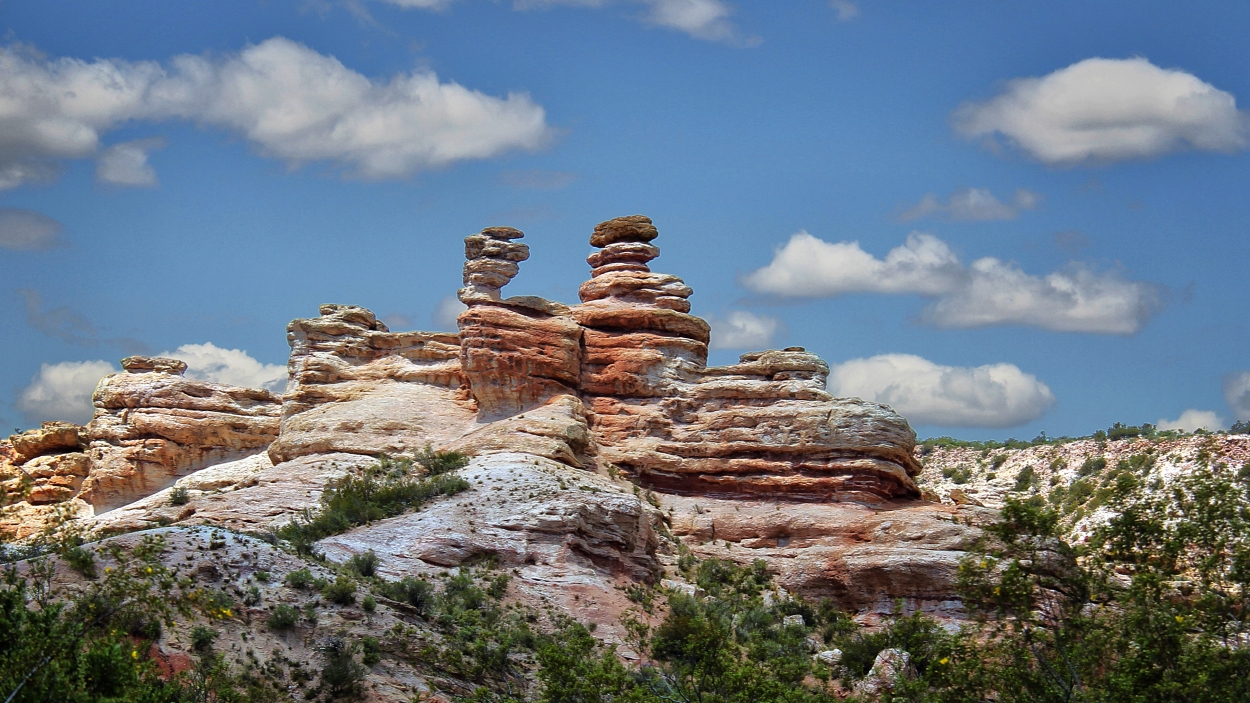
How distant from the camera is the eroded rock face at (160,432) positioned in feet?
202

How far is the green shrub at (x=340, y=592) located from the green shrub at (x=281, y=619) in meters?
1.58

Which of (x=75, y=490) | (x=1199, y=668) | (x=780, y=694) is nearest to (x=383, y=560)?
(x=780, y=694)

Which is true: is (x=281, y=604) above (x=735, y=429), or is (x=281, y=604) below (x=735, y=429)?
below

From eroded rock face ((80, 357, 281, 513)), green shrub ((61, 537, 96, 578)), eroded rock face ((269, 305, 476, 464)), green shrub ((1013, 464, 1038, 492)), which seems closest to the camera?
green shrub ((61, 537, 96, 578))

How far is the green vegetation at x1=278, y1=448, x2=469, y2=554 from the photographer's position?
44.4 m

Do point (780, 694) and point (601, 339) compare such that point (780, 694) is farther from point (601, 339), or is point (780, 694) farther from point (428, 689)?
point (601, 339)

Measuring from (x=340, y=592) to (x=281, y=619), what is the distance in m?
2.20

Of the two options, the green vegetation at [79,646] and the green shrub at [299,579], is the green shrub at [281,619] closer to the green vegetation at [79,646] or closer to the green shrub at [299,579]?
the green shrub at [299,579]

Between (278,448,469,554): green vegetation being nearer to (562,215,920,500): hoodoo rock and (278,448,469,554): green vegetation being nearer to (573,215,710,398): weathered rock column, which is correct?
(562,215,920,500): hoodoo rock

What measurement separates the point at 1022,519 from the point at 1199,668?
445 cm

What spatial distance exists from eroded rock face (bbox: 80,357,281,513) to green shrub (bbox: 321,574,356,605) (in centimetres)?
2703

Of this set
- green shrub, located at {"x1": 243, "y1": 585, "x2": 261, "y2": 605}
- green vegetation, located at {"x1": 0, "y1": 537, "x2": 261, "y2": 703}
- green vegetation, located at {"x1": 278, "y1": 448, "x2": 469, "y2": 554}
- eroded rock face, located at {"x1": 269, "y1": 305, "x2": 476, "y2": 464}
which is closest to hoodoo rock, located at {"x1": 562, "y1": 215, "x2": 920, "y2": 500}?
eroded rock face, located at {"x1": 269, "y1": 305, "x2": 476, "y2": 464}

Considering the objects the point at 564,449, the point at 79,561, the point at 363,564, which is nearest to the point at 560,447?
the point at 564,449

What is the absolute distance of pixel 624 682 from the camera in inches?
1336
